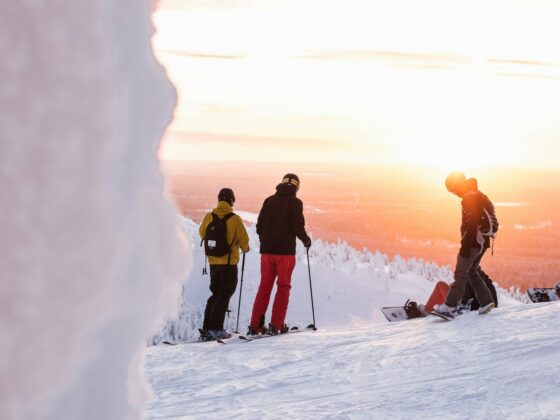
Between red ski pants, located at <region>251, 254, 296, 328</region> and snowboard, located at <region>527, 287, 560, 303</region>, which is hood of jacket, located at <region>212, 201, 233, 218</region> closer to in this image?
red ski pants, located at <region>251, 254, 296, 328</region>

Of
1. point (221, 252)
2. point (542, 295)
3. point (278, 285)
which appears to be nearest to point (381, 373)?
point (278, 285)

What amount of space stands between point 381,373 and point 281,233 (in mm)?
2632

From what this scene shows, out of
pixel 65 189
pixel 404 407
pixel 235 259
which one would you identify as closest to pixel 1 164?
pixel 65 189

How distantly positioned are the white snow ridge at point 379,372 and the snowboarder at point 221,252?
16.5 inches

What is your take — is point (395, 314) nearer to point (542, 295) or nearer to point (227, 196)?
point (542, 295)

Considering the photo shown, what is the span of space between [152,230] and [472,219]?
820 cm

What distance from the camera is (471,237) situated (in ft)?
29.9

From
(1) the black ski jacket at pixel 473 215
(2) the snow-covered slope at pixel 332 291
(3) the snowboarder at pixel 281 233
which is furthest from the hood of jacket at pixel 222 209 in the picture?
(2) the snow-covered slope at pixel 332 291

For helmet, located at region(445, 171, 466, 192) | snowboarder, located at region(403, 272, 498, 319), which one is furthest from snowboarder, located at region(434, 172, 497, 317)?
snowboarder, located at region(403, 272, 498, 319)

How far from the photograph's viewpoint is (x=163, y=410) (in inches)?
253

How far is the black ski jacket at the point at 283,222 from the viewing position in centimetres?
944

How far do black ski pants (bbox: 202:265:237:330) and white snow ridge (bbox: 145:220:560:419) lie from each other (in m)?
0.41

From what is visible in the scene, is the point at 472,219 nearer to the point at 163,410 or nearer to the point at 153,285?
the point at 163,410

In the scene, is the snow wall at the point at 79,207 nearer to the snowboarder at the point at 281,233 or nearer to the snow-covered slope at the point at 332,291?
the snowboarder at the point at 281,233
